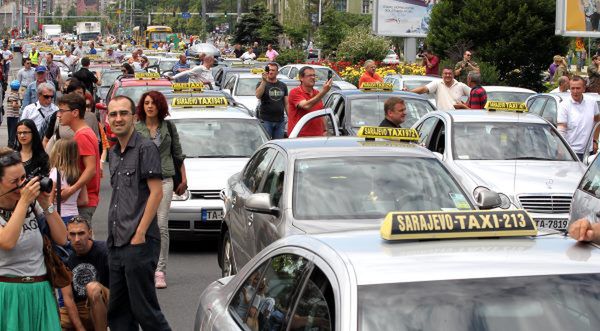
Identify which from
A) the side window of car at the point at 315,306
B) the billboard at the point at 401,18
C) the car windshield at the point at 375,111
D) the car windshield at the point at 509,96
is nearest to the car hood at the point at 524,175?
the car windshield at the point at 375,111

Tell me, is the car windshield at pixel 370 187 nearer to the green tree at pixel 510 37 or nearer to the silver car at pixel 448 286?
the silver car at pixel 448 286

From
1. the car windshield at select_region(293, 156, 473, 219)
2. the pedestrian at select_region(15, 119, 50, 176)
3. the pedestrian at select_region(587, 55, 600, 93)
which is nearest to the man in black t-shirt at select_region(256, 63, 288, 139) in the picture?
the pedestrian at select_region(587, 55, 600, 93)

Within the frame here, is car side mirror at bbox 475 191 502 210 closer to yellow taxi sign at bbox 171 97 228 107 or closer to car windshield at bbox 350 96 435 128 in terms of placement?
yellow taxi sign at bbox 171 97 228 107

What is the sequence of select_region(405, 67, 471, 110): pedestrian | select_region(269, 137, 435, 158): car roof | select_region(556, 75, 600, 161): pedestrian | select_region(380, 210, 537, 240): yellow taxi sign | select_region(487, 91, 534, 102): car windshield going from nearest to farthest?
select_region(380, 210, 537, 240): yellow taxi sign
select_region(269, 137, 435, 158): car roof
select_region(556, 75, 600, 161): pedestrian
select_region(405, 67, 471, 110): pedestrian
select_region(487, 91, 534, 102): car windshield

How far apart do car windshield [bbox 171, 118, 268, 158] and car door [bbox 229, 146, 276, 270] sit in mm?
3687

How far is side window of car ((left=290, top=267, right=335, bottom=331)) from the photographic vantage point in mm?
4395

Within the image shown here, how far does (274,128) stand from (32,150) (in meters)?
9.23

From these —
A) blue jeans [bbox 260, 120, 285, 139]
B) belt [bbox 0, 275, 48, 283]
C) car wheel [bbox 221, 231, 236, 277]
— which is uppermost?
blue jeans [bbox 260, 120, 285, 139]

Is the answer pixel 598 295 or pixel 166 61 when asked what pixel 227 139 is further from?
pixel 166 61

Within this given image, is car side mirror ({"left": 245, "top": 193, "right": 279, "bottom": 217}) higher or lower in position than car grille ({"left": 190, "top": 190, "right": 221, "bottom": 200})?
higher

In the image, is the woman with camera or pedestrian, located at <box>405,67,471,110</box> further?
pedestrian, located at <box>405,67,471,110</box>

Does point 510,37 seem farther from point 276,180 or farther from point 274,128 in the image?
point 276,180

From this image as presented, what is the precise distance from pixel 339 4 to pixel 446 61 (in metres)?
79.5

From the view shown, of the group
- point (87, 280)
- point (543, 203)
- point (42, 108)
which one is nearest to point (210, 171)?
point (42, 108)
